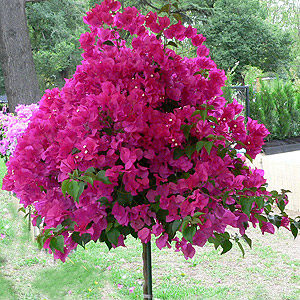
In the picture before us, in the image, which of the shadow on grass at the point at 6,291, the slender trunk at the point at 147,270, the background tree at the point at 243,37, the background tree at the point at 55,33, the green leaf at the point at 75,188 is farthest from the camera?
the background tree at the point at 243,37

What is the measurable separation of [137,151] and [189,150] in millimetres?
134

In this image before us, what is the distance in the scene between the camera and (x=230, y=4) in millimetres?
21500

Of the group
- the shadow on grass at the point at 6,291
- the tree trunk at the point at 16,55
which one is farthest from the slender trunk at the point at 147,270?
the tree trunk at the point at 16,55

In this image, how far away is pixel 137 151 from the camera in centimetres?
113

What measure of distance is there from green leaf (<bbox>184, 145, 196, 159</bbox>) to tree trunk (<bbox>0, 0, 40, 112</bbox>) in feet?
15.2

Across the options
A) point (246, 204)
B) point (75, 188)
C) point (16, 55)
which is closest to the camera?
point (75, 188)

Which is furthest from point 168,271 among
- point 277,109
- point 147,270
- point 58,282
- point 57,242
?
point 277,109

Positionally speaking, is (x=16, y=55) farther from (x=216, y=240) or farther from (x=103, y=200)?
(x=216, y=240)

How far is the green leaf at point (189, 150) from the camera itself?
3.78ft

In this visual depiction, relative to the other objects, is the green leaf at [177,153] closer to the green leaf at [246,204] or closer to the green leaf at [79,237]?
the green leaf at [246,204]

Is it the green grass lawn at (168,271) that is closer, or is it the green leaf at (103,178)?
the green leaf at (103,178)

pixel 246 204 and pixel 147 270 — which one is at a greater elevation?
pixel 246 204

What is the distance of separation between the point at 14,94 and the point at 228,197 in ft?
15.7

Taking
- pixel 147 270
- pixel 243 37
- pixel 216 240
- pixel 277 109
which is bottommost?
pixel 147 270
